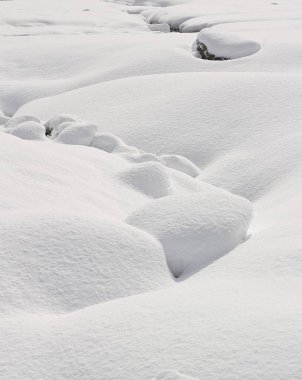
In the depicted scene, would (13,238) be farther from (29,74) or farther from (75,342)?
(29,74)

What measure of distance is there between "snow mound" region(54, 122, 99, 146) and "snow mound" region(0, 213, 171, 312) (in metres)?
2.00

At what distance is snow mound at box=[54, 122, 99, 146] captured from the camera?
4605 millimetres

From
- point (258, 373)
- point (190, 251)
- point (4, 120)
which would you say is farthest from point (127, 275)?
point (4, 120)

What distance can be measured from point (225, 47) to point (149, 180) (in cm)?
446

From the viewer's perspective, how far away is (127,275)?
2.43 m

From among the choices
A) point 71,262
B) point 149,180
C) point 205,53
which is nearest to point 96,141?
point 149,180

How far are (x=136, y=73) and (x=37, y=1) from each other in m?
7.67

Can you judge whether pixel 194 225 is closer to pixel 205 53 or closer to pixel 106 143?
pixel 106 143

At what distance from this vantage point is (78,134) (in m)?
4.63

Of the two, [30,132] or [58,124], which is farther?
[58,124]

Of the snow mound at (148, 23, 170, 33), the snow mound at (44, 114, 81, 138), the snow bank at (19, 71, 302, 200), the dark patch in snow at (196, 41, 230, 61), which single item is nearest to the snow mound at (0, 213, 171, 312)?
the snow bank at (19, 71, 302, 200)

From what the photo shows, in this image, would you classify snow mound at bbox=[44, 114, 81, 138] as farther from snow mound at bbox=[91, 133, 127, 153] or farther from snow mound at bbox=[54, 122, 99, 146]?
snow mound at bbox=[91, 133, 127, 153]

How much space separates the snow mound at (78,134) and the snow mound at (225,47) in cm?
342

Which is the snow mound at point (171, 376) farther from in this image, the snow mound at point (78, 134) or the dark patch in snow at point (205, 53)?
the dark patch in snow at point (205, 53)
